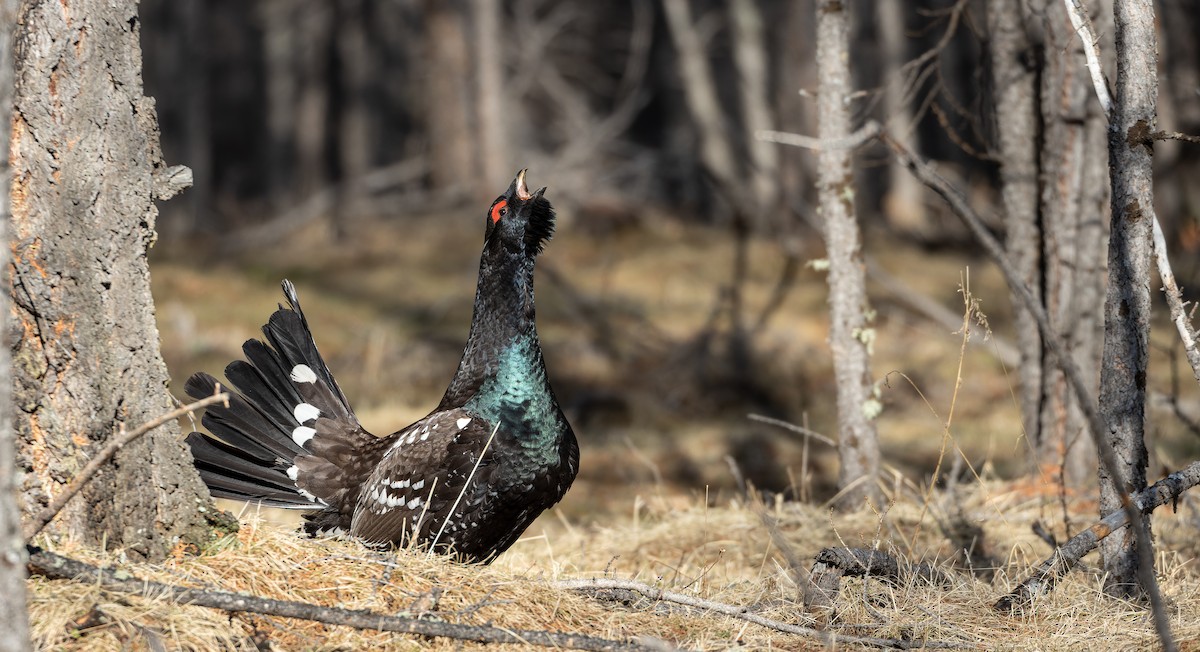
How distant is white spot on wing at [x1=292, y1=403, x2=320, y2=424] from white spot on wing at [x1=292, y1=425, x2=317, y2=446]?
0.03 metres

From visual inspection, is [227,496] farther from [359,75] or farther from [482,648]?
[359,75]

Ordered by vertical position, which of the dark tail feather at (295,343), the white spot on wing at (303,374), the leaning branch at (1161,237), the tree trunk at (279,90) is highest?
the tree trunk at (279,90)

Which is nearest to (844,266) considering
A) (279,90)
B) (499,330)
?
(499,330)

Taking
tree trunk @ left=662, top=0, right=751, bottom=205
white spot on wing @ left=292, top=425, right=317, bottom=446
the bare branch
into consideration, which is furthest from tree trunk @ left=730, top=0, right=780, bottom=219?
the bare branch

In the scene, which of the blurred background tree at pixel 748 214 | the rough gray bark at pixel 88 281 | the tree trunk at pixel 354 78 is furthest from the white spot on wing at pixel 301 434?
the tree trunk at pixel 354 78

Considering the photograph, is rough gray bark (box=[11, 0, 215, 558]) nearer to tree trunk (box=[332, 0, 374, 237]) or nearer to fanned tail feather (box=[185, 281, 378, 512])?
fanned tail feather (box=[185, 281, 378, 512])

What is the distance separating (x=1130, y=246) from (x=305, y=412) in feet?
11.1

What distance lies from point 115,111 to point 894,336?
29.8 feet

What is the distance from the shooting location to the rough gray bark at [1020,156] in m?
5.46

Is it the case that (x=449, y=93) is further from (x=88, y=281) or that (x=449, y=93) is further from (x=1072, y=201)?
(x=88, y=281)

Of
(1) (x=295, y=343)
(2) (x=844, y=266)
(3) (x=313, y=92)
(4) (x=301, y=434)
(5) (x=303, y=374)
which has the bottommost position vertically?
(4) (x=301, y=434)

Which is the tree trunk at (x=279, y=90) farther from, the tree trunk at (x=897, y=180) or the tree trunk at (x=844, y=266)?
the tree trunk at (x=844, y=266)

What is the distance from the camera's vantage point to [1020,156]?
552cm

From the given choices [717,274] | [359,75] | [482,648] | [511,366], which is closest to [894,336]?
[717,274]
